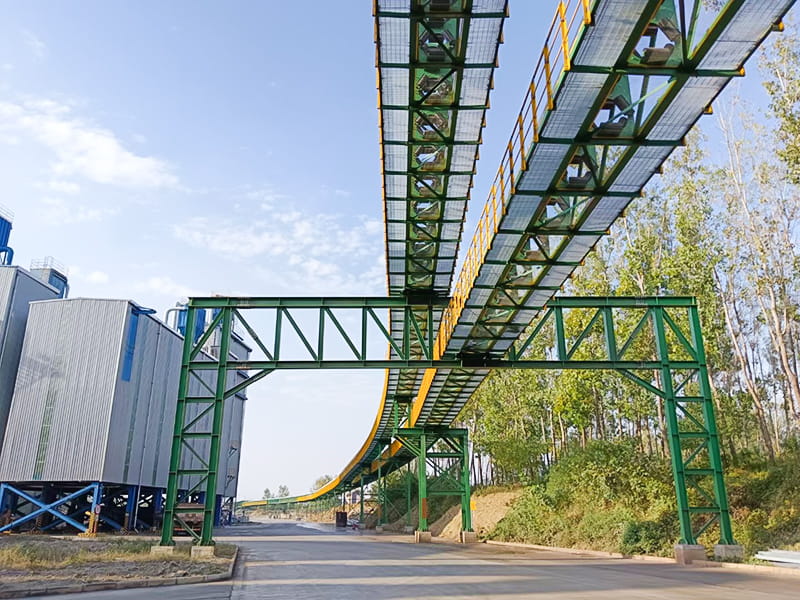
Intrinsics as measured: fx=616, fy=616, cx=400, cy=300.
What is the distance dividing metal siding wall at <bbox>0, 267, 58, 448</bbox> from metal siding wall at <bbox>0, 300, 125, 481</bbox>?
3.17ft

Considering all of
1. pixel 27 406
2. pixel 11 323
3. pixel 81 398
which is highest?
pixel 11 323

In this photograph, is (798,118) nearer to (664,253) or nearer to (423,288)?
(664,253)

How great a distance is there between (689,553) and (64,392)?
33.6 m

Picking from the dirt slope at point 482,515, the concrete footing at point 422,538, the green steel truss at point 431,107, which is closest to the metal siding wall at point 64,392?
the concrete footing at point 422,538

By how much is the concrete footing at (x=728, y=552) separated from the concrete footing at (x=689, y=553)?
1.25 feet

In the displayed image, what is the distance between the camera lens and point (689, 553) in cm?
1873

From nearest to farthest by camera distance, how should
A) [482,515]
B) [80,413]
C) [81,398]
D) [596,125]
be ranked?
[596,125] < [80,413] < [81,398] < [482,515]

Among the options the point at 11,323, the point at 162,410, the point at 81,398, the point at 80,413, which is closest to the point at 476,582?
the point at 80,413

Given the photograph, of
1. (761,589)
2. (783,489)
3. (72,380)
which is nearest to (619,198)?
(761,589)

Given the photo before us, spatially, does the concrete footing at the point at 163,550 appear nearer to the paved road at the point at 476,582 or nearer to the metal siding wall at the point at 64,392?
the paved road at the point at 476,582

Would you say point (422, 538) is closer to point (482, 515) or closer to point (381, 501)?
point (482, 515)

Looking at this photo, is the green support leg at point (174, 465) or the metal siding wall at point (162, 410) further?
the metal siding wall at point (162, 410)

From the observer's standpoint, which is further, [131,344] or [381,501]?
[381,501]

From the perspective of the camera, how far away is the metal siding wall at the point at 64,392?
3500cm
